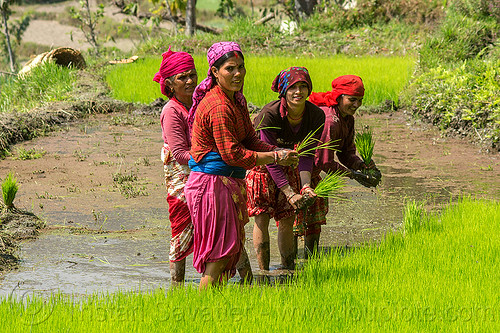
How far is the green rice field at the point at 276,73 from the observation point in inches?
480

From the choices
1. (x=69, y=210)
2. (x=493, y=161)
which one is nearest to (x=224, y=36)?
(x=493, y=161)

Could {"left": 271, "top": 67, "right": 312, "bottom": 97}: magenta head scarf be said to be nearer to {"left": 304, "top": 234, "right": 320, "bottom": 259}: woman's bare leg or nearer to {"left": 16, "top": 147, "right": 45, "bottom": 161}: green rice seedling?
{"left": 304, "top": 234, "right": 320, "bottom": 259}: woman's bare leg

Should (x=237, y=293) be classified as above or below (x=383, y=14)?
below

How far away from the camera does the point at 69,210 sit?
270 inches

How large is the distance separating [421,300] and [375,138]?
6.33 m

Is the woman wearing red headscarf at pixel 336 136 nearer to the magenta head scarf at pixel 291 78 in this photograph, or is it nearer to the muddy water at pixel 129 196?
the muddy water at pixel 129 196

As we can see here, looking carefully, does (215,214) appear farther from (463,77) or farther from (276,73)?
(276,73)

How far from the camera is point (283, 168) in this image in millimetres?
4977

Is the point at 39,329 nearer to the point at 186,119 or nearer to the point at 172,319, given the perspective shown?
the point at 172,319

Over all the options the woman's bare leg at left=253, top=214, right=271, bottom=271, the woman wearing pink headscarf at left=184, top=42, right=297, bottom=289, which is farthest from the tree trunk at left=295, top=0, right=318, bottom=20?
the woman wearing pink headscarf at left=184, top=42, right=297, bottom=289

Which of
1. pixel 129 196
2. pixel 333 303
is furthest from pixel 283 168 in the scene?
pixel 129 196

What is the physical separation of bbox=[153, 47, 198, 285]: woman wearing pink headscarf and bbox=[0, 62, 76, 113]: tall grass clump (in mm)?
8639

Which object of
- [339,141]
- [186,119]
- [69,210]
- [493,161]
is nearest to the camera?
[186,119]

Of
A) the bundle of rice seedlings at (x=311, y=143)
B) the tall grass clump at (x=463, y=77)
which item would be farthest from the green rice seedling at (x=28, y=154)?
the tall grass clump at (x=463, y=77)
